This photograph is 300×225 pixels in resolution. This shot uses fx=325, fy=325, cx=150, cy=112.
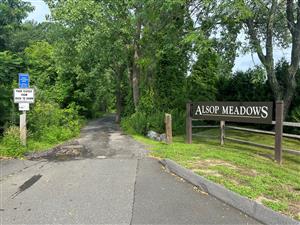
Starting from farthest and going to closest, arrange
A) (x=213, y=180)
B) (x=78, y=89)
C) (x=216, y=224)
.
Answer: (x=78, y=89) < (x=213, y=180) < (x=216, y=224)

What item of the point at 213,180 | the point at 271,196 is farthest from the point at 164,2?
the point at 271,196

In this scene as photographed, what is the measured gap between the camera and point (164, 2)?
11.6 m

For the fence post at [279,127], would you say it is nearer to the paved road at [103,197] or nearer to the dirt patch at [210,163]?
the dirt patch at [210,163]

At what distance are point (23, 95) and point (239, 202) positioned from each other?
341 inches

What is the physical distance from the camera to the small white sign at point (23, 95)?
1110cm

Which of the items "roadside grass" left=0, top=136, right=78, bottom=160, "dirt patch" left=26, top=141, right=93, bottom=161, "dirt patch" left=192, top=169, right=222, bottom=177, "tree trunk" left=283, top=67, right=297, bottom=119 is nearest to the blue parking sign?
"roadside grass" left=0, top=136, right=78, bottom=160

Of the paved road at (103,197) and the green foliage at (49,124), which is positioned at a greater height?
the green foliage at (49,124)

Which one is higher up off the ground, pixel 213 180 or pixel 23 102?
pixel 23 102

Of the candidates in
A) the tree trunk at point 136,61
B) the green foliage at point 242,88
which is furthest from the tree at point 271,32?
the tree trunk at point 136,61

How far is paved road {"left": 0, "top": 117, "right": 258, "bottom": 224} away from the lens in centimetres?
477

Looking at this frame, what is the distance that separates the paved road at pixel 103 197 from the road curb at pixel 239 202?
0.12m

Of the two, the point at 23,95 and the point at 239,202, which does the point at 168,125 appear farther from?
the point at 239,202

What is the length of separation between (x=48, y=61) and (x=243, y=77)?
17176mm

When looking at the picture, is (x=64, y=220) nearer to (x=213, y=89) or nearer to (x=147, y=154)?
(x=147, y=154)
